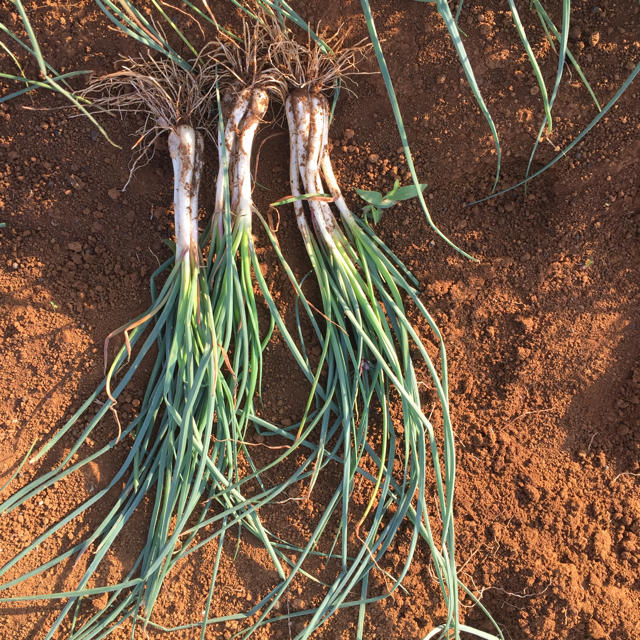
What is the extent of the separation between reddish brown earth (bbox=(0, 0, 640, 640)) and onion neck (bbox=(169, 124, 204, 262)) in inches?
2.9

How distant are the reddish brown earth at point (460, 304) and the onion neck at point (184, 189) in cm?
7

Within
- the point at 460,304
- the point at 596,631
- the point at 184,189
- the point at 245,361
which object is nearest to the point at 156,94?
the point at 184,189

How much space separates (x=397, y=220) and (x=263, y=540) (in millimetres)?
837

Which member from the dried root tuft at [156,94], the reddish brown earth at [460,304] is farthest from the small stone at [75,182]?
the dried root tuft at [156,94]

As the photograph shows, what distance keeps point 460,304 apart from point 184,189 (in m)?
0.74

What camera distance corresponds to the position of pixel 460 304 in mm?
1420

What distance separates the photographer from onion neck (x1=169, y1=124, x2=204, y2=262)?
135 cm

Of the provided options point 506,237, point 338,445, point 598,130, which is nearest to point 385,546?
point 338,445

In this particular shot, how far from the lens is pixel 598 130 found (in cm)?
136

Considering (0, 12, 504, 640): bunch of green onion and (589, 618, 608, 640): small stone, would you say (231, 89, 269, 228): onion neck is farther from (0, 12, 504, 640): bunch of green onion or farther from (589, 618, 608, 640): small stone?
(589, 618, 608, 640): small stone

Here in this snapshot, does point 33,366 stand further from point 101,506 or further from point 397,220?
point 397,220

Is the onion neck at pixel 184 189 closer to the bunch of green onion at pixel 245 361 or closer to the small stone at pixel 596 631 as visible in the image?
the bunch of green onion at pixel 245 361

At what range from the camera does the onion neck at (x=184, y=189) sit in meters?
1.35

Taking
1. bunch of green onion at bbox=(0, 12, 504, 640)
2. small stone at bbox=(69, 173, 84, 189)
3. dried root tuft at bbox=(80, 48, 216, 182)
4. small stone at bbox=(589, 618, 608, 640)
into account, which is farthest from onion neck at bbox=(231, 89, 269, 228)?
small stone at bbox=(589, 618, 608, 640)
